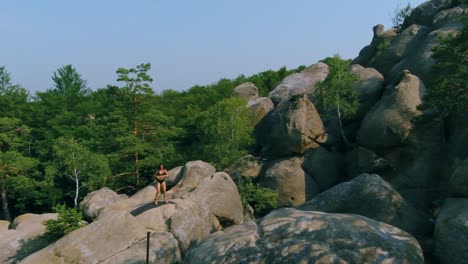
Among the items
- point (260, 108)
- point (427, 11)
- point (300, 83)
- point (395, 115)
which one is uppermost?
point (427, 11)

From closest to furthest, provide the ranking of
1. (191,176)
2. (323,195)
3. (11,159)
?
(323,195)
(191,176)
(11,159)

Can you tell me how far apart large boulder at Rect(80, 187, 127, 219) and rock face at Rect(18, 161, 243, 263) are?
0.76 feet

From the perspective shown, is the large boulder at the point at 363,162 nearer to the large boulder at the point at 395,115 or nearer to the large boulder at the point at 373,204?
the large boulder at the point at 395,115

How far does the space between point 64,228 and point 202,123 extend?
12597 mm

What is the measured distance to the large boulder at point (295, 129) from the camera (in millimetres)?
30797

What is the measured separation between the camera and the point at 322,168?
3100 centimetres

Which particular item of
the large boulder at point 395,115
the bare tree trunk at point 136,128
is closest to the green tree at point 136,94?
the bare tree trunk at point 136,128

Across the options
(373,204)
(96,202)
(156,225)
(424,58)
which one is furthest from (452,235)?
(424,58)

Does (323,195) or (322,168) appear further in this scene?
(322,168)

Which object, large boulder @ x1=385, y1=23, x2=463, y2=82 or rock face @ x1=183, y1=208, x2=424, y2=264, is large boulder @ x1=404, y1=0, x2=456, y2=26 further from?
rock face @ x1=183, y1=208, x2=424, y2=264

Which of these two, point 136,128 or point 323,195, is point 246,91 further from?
point 323,195

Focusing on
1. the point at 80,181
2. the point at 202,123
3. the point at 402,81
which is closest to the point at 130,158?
the point at 80,181

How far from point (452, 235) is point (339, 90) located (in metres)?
16.3

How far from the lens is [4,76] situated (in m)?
45.0
